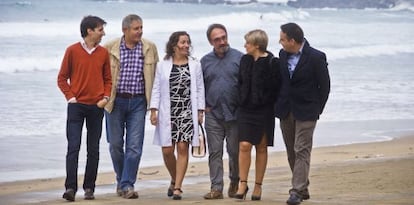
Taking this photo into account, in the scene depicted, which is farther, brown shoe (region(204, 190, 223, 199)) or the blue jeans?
the blue jeans

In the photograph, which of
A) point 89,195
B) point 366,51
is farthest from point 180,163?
point 366,51

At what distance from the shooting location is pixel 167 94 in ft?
31.2

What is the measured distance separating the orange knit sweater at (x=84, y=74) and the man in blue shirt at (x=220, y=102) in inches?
36.0

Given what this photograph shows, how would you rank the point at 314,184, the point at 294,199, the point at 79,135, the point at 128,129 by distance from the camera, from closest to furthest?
Answer: the point at 294,199 → the point at 79,135 → the point at 128,129 → the point at 314,184

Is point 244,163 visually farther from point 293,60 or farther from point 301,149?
point 293,60

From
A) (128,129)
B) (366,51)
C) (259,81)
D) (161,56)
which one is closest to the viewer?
(259,81)

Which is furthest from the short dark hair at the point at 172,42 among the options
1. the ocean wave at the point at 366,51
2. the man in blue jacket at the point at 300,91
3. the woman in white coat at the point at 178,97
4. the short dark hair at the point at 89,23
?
the ocean wave at the point at 366,51

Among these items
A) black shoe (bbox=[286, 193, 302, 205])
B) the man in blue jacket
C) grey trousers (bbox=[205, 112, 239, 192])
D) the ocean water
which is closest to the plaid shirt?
grey trousers (bbox=[205, 112, 239, 192])

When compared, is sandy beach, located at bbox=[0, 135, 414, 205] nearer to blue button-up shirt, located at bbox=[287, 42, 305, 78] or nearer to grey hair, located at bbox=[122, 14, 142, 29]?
blue button-up shirt, located at bbox=[287, 42, 305, 78]

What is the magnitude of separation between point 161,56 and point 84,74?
2273 cm

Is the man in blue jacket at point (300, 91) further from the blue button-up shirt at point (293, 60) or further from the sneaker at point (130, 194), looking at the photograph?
the sneaker at point (130, 194)

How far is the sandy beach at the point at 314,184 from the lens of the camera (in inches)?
371

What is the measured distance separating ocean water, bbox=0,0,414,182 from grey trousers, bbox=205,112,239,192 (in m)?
3.63

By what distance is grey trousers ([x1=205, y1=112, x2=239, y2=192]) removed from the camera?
9.59 metres
